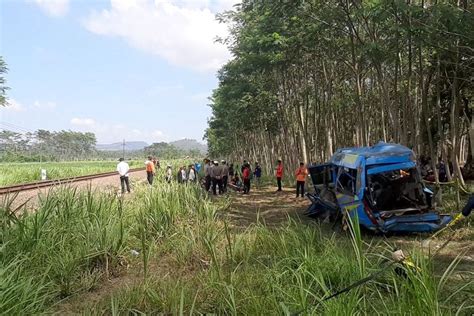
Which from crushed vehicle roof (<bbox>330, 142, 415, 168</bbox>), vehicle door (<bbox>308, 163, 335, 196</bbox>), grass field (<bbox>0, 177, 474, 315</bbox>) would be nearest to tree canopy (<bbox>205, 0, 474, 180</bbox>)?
crushed vehicle roof (<bbox>330, 142, 415, 168</bbox>)

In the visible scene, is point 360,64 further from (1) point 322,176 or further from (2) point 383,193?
(2) point 383,193

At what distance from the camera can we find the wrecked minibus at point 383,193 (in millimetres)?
8656

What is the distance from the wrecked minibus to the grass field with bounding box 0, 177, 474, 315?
0.70 metres

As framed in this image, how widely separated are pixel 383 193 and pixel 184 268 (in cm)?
551

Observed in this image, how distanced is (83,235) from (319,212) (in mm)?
7130

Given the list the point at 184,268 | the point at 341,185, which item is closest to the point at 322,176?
the point at 341,185

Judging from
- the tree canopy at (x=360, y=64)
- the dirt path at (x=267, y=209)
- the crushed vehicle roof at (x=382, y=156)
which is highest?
the tree canopy at (x=360, y=64)

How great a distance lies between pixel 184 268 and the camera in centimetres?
664

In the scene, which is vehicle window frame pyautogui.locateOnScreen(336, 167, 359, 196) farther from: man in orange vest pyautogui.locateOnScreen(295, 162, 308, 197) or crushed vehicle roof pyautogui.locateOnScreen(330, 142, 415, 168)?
man in orange vest pyautogui.locateOnScreen(295, 162, 308, 197)

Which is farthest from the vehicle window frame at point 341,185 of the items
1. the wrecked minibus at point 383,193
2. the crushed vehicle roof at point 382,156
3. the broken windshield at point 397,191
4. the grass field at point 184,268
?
the grass field at point 184,268

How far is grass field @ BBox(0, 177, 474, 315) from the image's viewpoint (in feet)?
12.6

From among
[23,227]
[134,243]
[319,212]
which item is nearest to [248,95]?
[319,212]

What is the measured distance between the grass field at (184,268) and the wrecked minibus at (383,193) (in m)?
0.70

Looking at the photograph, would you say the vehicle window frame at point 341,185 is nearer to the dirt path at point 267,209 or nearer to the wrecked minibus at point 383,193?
the wrecked minibus at point 383,193
